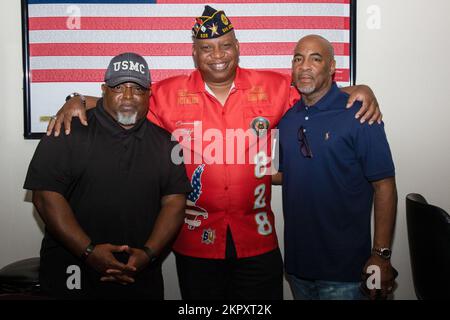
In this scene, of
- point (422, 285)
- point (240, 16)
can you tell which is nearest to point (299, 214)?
point (422, 285)

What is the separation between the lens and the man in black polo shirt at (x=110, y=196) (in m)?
1.87

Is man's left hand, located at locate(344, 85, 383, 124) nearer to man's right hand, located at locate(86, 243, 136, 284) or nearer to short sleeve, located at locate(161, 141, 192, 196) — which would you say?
short sleeve, located at locate(161, 141, 192, 196)

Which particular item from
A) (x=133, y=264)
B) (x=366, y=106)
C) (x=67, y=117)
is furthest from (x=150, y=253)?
(x=366, y=106)

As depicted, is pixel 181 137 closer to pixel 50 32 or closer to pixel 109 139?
pixel 109 139

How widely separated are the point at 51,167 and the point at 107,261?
1.54ft

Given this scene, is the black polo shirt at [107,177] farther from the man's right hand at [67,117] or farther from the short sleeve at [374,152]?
the short sleeve at [374,152]

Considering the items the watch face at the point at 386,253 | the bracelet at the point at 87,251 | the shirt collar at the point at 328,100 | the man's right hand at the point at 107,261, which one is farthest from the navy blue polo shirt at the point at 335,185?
the bracelet at the point at 87,251

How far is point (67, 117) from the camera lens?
194cm

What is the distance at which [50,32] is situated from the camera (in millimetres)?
2553

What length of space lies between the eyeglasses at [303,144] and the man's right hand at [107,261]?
0.89 metres

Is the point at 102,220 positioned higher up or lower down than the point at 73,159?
lower down

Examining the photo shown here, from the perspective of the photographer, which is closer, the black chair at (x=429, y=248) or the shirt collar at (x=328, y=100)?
the black chair at (x=429, y=248)

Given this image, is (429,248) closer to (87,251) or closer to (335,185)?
(335,185)
